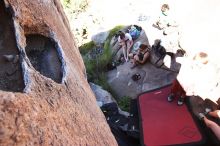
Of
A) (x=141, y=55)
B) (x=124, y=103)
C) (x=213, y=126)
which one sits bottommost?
(x=124, y=103)

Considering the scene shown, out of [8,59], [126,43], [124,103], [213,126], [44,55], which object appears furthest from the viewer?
[126,43]

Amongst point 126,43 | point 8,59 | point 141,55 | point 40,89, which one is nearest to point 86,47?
point 126,43

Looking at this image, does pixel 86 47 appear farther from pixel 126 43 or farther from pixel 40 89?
pixel 40 89

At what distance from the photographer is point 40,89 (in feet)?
5.69

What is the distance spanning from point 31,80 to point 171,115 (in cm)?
499

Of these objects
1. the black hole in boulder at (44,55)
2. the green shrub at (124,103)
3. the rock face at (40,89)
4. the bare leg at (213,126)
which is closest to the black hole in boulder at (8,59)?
the rock face at (40,89)

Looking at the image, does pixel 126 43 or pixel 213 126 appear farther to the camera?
pixel 126 43

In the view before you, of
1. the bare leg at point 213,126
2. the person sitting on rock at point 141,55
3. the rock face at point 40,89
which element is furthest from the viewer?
the person sitting on rock at point 141,55

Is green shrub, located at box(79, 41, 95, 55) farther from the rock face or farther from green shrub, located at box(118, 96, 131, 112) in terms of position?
the rock face

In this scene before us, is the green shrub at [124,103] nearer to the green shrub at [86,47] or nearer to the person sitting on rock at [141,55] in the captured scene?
the person sitting on rock at [141,55]

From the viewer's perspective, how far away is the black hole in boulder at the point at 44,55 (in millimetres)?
2184

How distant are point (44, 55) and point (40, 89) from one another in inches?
24.9

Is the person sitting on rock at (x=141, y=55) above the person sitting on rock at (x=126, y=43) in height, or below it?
below

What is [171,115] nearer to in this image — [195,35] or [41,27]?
[195,35]
